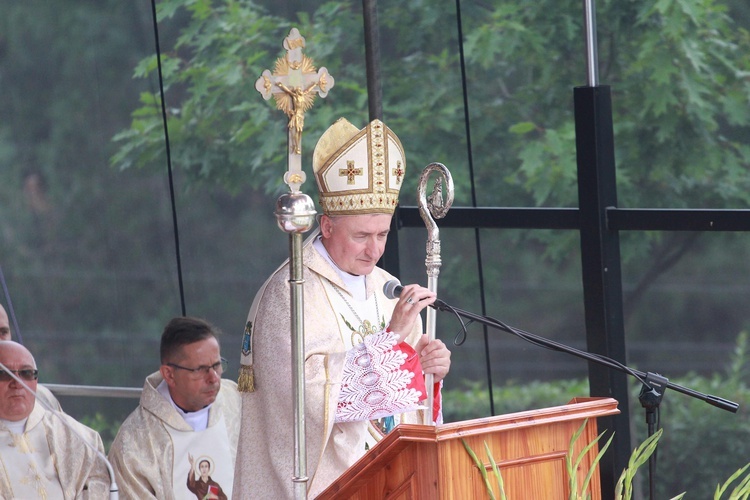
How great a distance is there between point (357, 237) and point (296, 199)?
854 mm

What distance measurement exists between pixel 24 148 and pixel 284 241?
132 inches

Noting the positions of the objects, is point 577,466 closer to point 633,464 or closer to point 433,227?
point 633,464

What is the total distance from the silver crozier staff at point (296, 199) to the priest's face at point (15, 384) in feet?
6.67

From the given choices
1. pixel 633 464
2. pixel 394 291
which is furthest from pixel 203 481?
pixel 633 464

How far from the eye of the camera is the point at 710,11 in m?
9.09

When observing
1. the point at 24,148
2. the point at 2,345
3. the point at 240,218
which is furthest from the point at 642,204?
the point at 2,345

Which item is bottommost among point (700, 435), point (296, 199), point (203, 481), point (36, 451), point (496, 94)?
point (700, 435)

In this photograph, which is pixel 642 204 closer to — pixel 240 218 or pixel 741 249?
pixel 741 249

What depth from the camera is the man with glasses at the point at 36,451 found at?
5027 mm

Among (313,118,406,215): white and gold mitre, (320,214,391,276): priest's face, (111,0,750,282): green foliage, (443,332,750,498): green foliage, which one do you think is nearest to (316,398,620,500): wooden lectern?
(320,214,391,276): priest's face

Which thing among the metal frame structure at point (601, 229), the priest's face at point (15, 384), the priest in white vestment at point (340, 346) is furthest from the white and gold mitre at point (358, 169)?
the priest's face at point (15, 384)

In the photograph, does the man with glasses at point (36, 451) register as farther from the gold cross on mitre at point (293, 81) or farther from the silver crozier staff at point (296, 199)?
the gold cross on mitre at point (293, 81)

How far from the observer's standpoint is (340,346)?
4.06 metres

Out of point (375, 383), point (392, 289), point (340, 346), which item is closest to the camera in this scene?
point (392, 289)
